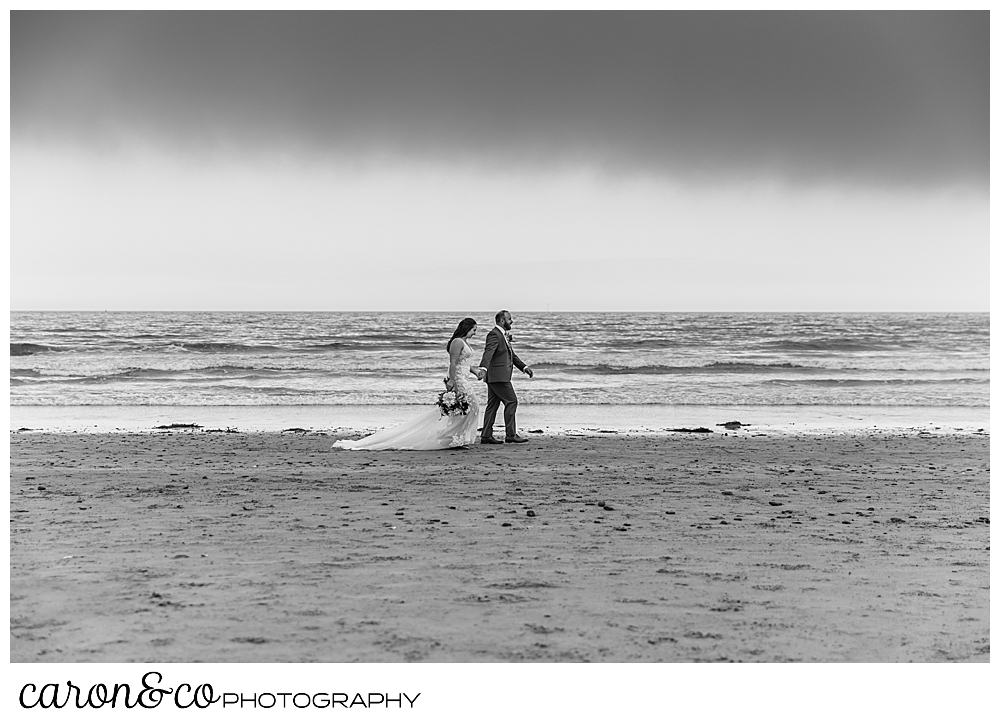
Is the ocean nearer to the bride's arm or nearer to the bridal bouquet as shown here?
the bride's arm

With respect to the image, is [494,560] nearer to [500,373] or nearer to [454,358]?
[454,358]

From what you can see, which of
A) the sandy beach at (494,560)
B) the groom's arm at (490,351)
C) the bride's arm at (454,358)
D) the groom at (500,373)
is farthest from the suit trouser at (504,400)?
the sandy beach at (494,560)

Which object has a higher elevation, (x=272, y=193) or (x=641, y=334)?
(x=272, y=193)

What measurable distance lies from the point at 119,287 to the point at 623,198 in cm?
1261

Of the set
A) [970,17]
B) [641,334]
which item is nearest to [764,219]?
[641,334]

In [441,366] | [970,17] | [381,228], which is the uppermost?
[970,17]

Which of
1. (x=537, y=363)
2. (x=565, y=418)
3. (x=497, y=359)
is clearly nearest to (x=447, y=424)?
(x=497, y=359)

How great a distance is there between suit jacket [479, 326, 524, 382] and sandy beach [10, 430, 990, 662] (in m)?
1.47

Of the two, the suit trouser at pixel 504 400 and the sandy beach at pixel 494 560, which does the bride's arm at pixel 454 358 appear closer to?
the suit trouser at pixel 504 400

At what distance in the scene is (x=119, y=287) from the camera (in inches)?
881

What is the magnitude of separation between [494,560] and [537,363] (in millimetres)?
18330

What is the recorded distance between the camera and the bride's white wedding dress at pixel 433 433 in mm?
8852

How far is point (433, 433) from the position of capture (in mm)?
8922

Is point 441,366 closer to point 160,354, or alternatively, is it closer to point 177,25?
point 160,354
